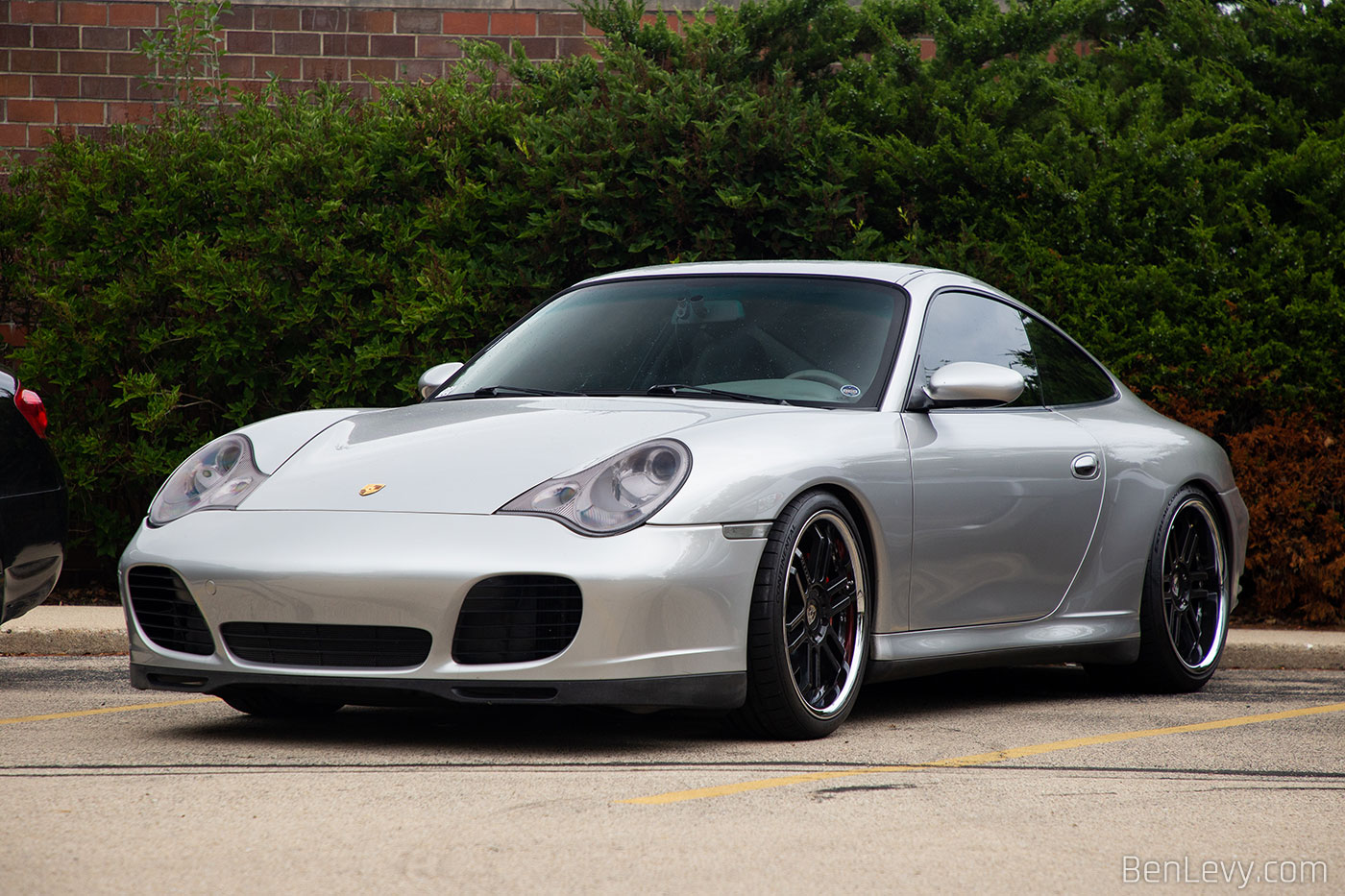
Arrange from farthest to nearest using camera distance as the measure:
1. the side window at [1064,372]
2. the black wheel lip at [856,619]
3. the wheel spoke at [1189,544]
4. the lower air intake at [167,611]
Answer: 1. the wheel spoke at [1189,544]
2. the side window at [1064,372]
3. the black wheel lip at [856,619]
4. the lower air intake at [167,611]

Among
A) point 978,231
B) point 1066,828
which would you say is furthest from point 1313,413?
point 1066,828

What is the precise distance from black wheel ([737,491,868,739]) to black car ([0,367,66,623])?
8.55ft

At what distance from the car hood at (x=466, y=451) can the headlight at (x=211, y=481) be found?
98mm

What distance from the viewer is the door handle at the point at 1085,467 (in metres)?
6.27

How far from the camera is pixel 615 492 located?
15.8 feet

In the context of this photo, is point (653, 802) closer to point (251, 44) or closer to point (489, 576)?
point (489, 576)

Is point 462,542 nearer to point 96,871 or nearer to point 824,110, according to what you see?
point 96,871

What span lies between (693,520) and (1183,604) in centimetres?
290

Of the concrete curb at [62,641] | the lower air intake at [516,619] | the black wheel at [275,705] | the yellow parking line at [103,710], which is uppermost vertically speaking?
the lower air intake at [516,619]

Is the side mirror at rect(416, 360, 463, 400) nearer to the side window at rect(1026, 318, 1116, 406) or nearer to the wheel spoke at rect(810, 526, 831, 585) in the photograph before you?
the wheel spoke at rect(810, 526, 831, 585)

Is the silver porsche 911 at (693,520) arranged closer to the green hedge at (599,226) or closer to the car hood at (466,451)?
the car hood at (466,451)

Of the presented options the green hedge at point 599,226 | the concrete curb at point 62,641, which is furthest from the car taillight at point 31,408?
the green hedge at point 599,226

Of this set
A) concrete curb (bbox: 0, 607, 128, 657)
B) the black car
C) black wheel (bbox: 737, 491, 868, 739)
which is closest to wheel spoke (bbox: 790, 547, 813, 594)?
black wheel (bbox: 737, 491, 868, 739)

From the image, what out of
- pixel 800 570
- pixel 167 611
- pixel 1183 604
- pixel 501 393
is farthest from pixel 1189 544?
pixel 167 611
